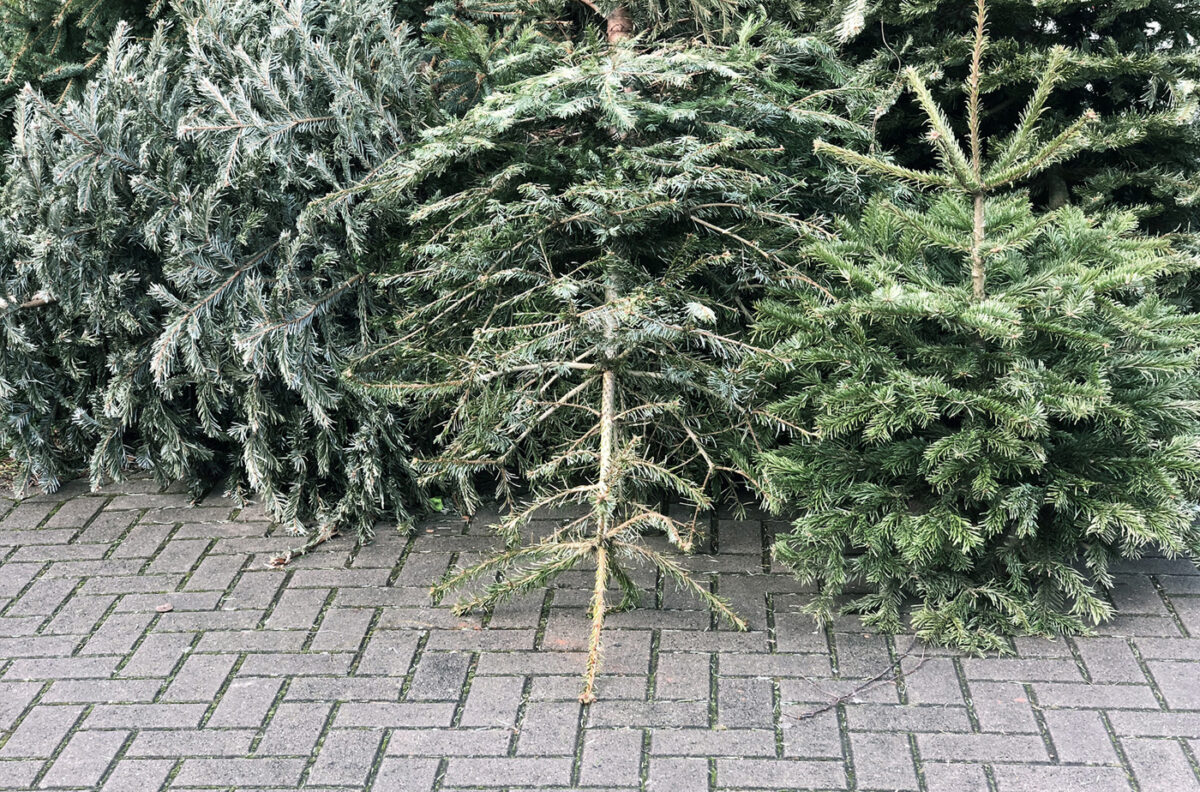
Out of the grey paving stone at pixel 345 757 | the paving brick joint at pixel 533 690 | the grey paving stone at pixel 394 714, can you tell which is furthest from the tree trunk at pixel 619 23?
the grey paving stone at pixel 345 757

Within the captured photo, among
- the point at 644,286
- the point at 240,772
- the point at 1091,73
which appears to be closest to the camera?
the point at 240,772

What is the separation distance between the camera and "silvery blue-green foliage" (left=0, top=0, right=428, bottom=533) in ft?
12.1

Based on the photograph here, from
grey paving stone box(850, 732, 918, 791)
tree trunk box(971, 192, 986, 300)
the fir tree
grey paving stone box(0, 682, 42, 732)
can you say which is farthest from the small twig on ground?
the fir tree

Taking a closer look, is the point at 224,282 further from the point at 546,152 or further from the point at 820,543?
the point at 820,543

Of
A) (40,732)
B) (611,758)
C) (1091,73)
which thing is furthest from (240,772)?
(1091,73)

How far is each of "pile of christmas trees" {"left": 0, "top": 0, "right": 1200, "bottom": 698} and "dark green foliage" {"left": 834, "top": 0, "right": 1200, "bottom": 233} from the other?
0.06 ft

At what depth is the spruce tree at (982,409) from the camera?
2.89 meters

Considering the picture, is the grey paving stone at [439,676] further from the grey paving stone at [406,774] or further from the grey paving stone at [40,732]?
the grey paving stone at [40,732]

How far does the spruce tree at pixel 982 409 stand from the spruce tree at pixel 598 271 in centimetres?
34

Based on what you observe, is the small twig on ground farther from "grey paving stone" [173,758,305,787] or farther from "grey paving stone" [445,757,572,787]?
"grey paving stone" [173,758,305,787]

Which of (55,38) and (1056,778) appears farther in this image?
(55,38)

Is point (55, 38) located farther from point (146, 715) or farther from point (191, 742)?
point (191, 742)

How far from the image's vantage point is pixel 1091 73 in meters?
3.95

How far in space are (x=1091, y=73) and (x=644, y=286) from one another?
211 cm
